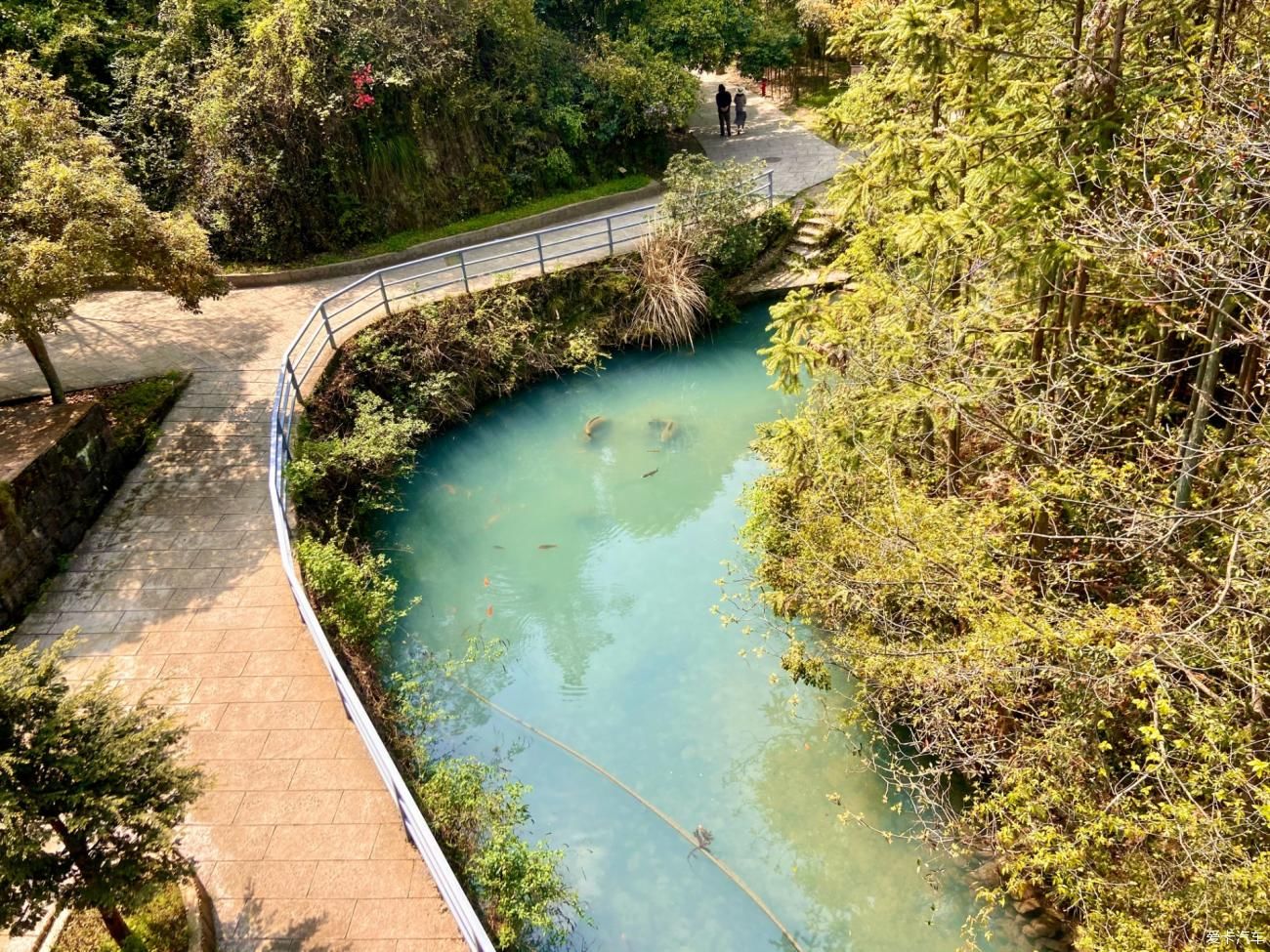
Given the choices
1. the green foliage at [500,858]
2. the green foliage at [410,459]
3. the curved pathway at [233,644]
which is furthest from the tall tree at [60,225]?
the green foliage at [500,858]

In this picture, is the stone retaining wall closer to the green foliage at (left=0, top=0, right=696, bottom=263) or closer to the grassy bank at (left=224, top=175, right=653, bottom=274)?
the grassy bank at (left=224, top=175, right=653, bottom=274)

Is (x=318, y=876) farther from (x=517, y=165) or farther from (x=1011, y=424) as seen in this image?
(x=517, y=165)

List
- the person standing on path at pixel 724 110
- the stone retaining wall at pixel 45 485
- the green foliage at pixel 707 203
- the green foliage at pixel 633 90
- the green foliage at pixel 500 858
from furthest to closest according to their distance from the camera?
the person standing on path at pixel 724 110 < the green foliage at pixel 633 90 < the green foliage at pixel 707 203 < the stone retaining wall at pixel 45 485 < the green foliage at pixel 500 858

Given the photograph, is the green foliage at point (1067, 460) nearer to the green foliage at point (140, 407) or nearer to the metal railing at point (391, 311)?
the metal railing at point (391, 311)

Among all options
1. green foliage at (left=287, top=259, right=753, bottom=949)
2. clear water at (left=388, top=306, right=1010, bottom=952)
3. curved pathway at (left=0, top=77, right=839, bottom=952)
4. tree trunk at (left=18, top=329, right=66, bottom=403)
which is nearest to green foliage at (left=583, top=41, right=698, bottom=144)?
green foliage at (left=287, top=259, right=753, bottom=949)

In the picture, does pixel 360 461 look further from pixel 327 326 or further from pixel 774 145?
pixel 774 145

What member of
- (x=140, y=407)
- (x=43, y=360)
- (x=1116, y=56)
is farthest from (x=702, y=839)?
(x=43, y=360)

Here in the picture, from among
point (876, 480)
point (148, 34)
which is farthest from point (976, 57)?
point (148, 34)
